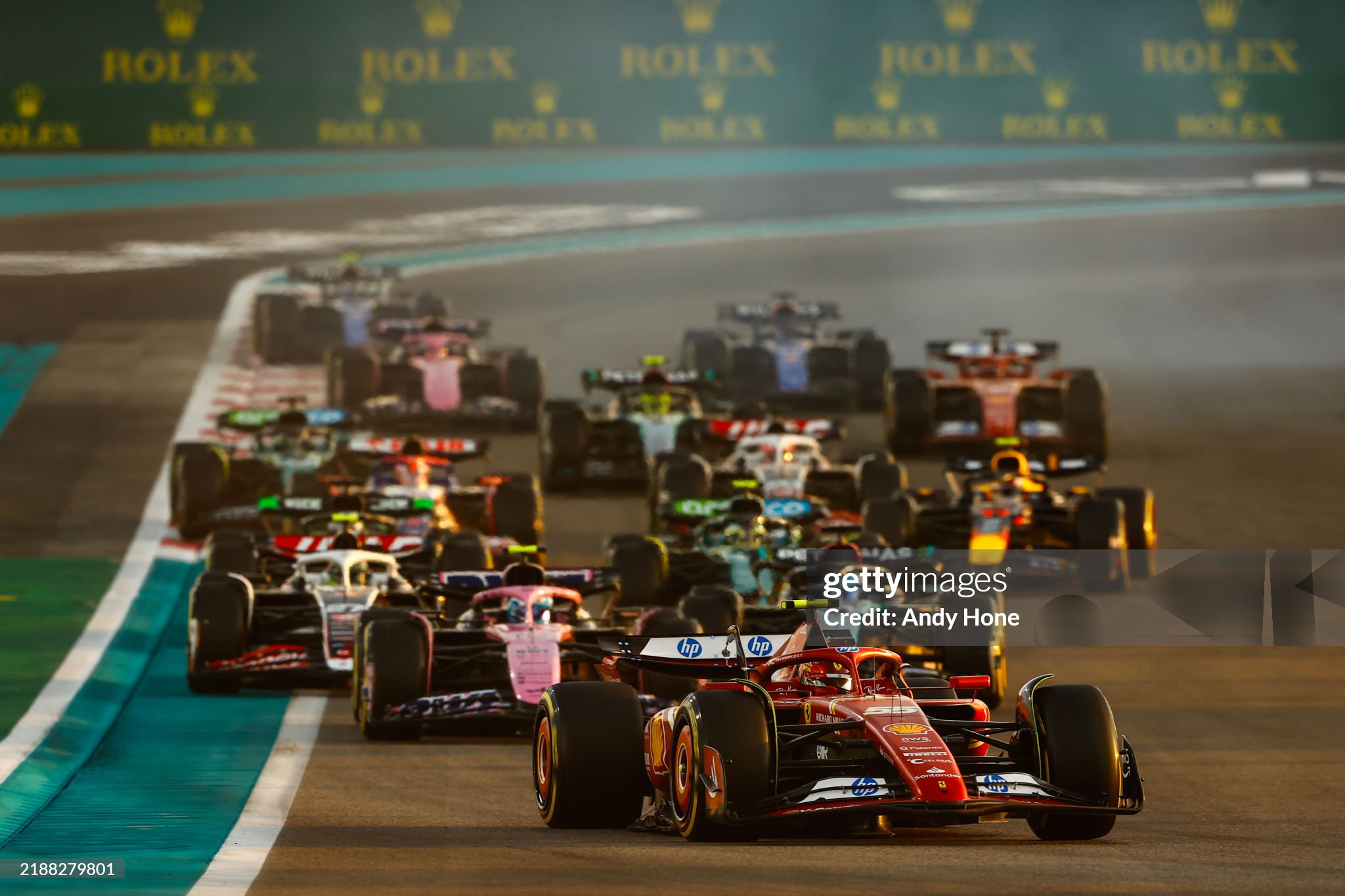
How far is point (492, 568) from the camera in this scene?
21.8 metres

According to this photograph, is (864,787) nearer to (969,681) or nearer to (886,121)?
(969,681)

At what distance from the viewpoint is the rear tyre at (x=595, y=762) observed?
12312 mm

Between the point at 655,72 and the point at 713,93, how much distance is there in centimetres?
121

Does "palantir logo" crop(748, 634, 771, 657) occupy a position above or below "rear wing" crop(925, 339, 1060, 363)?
below

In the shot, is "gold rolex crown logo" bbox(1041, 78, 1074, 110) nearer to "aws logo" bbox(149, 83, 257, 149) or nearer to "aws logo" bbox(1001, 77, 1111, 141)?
"aws logo" bbox(1001, 77, 1111, 141)

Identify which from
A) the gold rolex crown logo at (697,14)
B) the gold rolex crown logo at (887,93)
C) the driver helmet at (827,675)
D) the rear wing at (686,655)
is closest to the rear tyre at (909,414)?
the rear wing at (686,655)

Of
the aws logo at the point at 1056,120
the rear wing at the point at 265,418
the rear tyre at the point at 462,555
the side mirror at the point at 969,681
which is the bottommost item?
the rear tyre at the point at 462,555

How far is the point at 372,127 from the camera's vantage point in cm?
4616

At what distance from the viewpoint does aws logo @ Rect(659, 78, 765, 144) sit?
4653 cm

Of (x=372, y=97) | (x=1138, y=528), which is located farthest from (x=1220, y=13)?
(x=1138, y=528)

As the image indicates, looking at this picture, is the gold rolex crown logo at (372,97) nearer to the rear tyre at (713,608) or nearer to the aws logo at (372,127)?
the aws logo at (372,127)

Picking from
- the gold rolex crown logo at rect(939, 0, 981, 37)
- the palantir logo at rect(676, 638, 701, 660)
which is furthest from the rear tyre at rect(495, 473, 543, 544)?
the gold rolex crown logo at rect(939, 0, 981, 37)

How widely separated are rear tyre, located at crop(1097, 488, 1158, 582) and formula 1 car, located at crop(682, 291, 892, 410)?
30.2 feet

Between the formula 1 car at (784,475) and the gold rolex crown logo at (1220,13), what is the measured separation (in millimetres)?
22988
